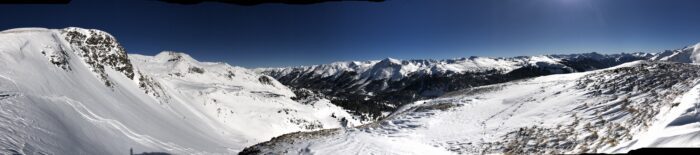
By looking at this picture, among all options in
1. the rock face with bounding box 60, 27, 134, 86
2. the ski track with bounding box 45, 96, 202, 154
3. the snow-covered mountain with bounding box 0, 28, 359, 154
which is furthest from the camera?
the rock face with bounding box 60, 27, 134, 86

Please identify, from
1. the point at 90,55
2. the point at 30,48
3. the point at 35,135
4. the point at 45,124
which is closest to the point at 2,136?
the point at 35,135

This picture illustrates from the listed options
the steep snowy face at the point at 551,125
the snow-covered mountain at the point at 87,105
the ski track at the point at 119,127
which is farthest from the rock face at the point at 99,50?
the steep snowy face at the point at 551,125

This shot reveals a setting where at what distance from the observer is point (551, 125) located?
20.8 metres

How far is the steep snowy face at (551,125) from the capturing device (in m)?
13.4

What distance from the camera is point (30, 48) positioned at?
31.7 meters

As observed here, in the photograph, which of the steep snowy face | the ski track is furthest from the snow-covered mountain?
the steep snowy face

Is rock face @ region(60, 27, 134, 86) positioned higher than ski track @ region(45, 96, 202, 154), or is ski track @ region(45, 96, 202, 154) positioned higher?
rock face @ region(60, 27, 134, 86)

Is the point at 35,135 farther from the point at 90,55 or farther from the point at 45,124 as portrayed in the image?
the point at 90,55

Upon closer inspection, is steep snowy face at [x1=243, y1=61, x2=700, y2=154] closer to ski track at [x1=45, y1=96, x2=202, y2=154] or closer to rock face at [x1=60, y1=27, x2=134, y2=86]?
ski track at [x1=45, y1=96, x2=202, y2=154]

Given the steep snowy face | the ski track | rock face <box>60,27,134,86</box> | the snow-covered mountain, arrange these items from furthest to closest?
1. rock face <box>60,27,134,86</box>
2. the ski track
3. the snow-covered mountain
4. the steep snowy face

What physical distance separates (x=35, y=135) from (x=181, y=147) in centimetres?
1233

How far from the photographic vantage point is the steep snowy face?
13380 mm

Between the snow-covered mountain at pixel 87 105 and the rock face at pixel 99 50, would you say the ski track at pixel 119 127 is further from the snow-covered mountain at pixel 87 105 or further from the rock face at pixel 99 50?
the rock face at pixel 99 50

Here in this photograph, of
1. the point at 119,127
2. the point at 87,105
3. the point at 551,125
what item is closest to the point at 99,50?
the point at 87,105
